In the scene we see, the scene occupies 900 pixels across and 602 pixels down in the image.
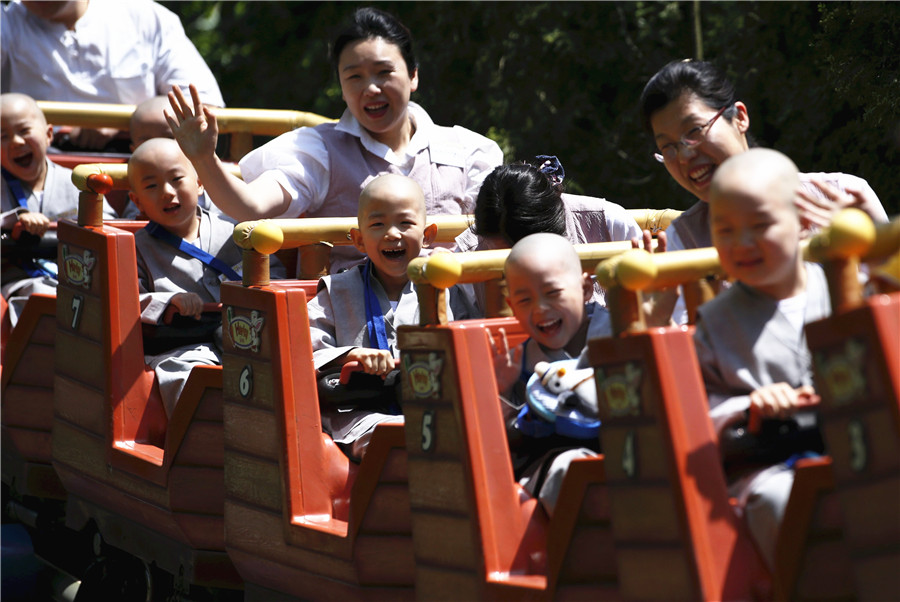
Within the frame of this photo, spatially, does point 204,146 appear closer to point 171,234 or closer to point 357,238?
point 171,234

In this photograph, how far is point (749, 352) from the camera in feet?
7.07

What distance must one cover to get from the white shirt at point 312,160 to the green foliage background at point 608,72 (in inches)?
42.4

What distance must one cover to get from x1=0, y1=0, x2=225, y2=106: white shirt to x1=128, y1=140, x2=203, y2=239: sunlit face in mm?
1794

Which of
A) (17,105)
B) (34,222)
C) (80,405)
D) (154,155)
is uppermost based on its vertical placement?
(17,105)

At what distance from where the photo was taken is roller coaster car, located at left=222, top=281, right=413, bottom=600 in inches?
109

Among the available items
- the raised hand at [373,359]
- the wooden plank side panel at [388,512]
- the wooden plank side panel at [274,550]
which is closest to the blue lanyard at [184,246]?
the wooden plank side panel at [274,550]

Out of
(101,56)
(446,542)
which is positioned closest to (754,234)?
(446,542)

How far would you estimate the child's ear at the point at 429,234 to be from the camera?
11.0ft

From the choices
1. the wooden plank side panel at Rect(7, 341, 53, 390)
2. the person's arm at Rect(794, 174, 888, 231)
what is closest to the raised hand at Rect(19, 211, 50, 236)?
the wooden plank side panel at Rect(7, 341, 53, 390)

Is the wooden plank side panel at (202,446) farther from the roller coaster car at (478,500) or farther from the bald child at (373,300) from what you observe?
the roller coaster car at (478,500)

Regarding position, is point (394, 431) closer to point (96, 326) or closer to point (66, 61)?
point (96, 326)

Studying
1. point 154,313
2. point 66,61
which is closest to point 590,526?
point 154,313

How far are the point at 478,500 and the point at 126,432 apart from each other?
1.55m

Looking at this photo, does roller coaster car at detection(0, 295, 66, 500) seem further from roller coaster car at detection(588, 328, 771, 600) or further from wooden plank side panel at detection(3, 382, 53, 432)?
roller coaster car at detection(588, 328, 771, 600)
